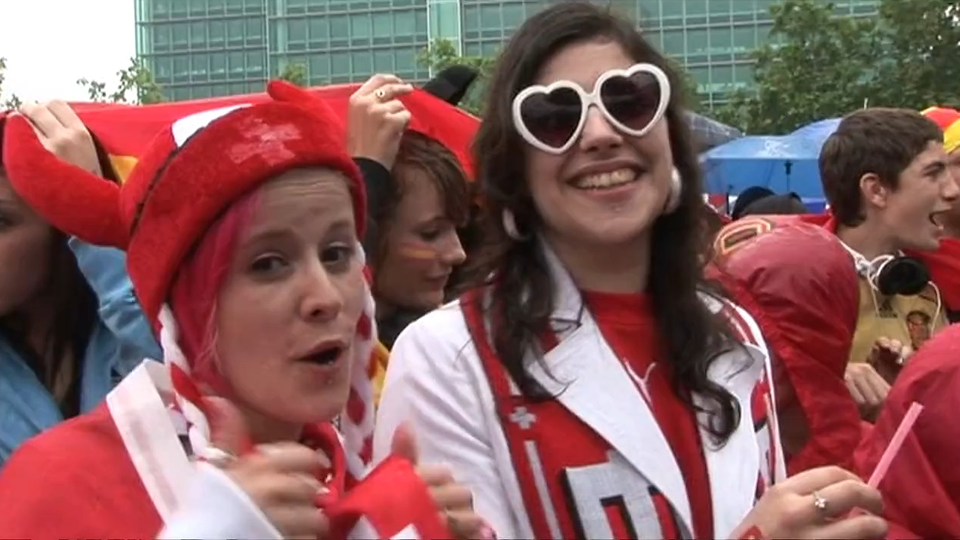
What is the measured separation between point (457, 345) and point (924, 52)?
21784 millimetres

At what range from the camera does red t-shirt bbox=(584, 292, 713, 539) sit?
7.11 feet

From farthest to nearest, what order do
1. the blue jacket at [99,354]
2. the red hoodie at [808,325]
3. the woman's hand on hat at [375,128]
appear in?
the woman's hand on hat at [375,128], the red hoodie at [808,325], the blue jacket at [99,354]

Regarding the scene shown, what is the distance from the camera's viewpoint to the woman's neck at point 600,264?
2334mm

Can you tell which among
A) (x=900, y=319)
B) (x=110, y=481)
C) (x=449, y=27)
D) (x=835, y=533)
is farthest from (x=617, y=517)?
(x=449, y=27)

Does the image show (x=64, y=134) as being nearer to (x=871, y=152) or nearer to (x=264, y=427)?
(x=264, y=427)

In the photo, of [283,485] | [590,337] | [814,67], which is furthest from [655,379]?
[814,67]

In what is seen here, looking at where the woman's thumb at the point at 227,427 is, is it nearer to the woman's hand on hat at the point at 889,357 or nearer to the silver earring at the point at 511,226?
the silver earring at the point at 511,226

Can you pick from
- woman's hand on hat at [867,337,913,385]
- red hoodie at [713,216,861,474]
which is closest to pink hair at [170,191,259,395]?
red hoodie at [713,216,861,474]

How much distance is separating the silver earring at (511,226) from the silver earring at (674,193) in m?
0.26

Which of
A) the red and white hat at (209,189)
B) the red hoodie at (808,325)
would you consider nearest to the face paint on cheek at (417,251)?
the red hoodie at (808,325)

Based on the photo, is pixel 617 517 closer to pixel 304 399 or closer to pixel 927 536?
pixel 304 399

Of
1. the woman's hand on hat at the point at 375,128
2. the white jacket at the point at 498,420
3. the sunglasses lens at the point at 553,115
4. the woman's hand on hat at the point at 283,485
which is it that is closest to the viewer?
the woman's hand on hat at the point at 283,485

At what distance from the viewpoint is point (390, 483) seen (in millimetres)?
1718

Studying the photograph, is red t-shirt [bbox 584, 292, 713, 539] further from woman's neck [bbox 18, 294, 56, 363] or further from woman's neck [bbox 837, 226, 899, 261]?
woman's neck [bbox 837, 226, 899, 261]
